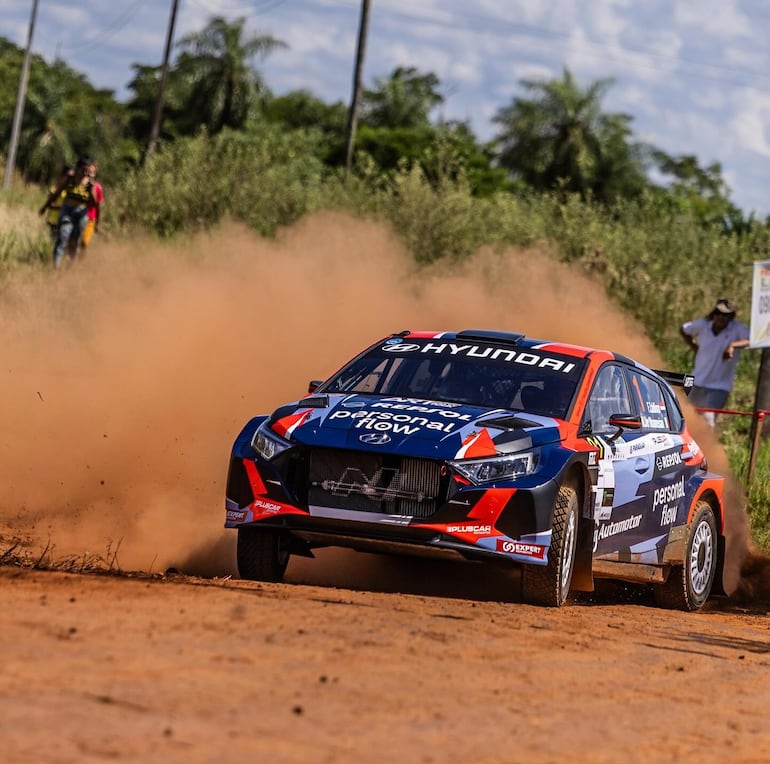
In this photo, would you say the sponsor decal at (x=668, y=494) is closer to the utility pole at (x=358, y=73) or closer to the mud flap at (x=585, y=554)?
the mud flap at (x=585, y=554)

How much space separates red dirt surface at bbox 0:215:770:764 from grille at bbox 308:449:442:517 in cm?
51

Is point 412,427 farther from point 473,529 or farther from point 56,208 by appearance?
point 56,208

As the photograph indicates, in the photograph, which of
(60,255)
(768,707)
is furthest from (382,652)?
(60,255)

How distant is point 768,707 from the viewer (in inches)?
258

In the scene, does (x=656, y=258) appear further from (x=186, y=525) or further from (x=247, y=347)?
(x=186, y=525)

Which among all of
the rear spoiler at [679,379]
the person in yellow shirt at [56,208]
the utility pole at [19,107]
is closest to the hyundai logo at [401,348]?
the rear spoiler at [679,379]

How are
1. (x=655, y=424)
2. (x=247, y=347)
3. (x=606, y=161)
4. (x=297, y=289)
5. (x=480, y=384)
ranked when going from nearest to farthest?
(x=480, y=384) → (x=655, y=424) → (x=247, y=347) → (x=297, y=289) → (x=606, y=161)

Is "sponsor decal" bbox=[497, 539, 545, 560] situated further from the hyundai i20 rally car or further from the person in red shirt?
the person in red shirt

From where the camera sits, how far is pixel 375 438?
838cm

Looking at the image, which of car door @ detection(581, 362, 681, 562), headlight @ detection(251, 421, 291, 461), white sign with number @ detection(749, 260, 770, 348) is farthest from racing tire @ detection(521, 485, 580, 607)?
white sign with number @ detection(749, 260, 770, 348)

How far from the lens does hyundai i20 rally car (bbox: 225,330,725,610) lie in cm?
831

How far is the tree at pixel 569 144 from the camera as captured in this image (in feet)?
221

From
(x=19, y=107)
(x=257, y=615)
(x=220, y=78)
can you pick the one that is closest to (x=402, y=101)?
(x=220, y=78)

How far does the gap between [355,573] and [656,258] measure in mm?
19445
